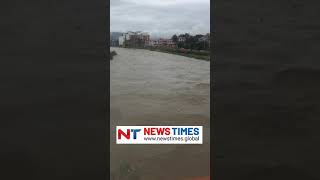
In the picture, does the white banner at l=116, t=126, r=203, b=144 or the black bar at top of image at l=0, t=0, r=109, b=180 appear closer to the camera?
the black bar at top of image at l=0, t=0, r=109, b=180

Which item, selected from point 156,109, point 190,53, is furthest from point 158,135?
point 190,53

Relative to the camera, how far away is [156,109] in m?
2.74

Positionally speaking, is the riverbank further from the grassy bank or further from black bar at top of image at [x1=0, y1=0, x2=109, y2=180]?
black bar at top of image at [x1=0, y1=0, x2=109, y2=180]

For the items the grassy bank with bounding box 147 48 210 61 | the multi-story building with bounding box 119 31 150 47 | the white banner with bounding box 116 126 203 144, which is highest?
the multi-story building with bounding box 119 31 150 47

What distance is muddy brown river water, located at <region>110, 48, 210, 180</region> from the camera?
8.82 feet

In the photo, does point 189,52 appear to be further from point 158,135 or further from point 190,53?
point 158,135

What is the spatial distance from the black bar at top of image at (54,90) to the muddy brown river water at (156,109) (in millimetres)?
119

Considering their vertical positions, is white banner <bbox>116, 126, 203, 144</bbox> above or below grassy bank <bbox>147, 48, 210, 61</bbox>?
below
